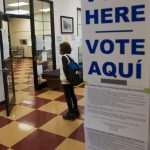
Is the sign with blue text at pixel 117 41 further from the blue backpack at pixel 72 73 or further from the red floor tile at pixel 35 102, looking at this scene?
the red floor tile at pixel 35 102

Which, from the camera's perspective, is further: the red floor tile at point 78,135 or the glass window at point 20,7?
the glass window at point 20,7

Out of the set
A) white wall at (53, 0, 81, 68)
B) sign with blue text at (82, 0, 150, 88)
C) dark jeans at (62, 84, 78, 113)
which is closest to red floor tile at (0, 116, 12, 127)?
dark jeans at (62, 84, 78, 113)

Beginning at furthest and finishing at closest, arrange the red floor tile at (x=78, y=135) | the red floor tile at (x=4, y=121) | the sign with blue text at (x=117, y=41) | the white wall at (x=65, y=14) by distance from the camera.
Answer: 1. the white wall at (x=65, y=14)
2. the red floor tile at (x=4, y=121)
3. the red floor tile at (x=78, y=135)
4. the sign with blue text at (x=117, y=41)

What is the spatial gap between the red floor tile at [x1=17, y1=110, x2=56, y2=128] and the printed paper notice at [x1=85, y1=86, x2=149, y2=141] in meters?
2.33

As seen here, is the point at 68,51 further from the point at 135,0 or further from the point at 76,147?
the point at 135,0

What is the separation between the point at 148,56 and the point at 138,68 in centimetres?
8

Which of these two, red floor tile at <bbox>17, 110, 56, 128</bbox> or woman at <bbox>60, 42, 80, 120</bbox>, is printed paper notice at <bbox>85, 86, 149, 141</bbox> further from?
red floor tile at <bbox>17, 110, 56, 128</bbox>

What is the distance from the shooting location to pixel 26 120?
Result: 3533mm

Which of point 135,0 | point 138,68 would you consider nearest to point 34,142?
point 138,68

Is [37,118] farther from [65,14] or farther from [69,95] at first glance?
A: [65,14]

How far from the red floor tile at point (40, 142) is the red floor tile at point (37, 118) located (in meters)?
0.35

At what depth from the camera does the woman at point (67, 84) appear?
10.7 feet

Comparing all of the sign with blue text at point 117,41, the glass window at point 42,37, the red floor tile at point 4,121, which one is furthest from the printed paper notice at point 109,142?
the glass window at point 42,37

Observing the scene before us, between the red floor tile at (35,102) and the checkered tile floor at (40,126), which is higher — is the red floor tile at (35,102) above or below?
above
